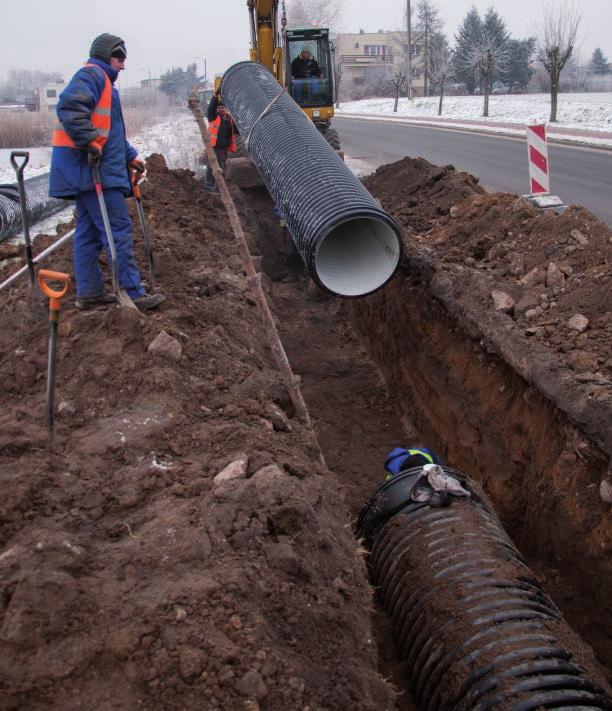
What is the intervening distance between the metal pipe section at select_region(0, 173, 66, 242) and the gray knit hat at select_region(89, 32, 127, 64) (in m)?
3.98

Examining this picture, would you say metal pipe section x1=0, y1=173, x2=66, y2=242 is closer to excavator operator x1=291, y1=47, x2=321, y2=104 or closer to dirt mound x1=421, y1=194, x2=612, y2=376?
excavator operator x1=291, y1=47, x2=321, y2=104

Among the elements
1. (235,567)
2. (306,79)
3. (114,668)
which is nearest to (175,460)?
(235,567)

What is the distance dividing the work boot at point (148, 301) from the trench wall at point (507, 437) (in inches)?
82.9

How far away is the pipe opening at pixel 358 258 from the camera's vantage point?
16.0 ft

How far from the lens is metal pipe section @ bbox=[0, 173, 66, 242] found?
813cm

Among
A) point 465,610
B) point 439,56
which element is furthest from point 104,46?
point 439,56

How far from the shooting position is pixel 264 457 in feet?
9.40

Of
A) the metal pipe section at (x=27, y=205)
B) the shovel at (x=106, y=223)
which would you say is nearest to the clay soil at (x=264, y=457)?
the shovel at (x=106, y=223)

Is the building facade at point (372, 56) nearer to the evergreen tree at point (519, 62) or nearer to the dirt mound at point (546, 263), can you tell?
the evergreen tree at point (519, 62)

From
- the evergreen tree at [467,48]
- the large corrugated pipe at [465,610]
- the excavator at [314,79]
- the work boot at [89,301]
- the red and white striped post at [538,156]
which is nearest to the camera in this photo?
the large corrugated pipe at [465,610]

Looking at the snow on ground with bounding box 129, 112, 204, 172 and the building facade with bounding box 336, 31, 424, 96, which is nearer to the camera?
the snow on ground with bounding box 129, 112, 204, 172

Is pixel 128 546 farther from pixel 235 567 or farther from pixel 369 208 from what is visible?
pixel 369 208

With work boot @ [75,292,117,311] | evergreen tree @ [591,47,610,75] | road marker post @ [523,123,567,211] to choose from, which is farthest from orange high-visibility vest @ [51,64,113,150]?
evergreen tree @ [591,47,610,75]

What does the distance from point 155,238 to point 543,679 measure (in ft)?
15.7
